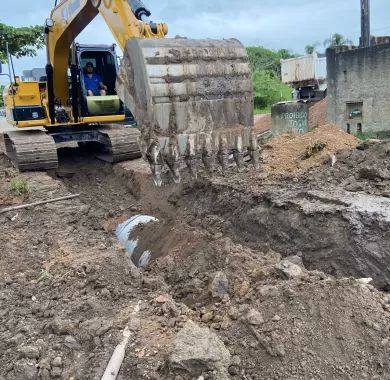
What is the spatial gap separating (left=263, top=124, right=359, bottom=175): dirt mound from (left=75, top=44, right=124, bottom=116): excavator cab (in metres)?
3.10

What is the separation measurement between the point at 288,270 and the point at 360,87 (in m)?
12.6

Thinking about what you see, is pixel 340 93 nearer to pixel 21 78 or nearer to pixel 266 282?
pixel 21 78

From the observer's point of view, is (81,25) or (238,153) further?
(81,25)

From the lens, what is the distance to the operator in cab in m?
9.62

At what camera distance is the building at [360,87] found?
14688 mm

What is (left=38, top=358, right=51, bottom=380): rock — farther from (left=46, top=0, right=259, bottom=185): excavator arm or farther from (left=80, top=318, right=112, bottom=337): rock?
(left=46, top=0, right=259, bottom=185): excavator arm

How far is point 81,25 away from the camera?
802cm

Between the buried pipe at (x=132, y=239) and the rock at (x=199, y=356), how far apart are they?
2320mm

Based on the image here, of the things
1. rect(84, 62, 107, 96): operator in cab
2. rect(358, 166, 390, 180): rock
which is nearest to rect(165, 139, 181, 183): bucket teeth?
rect(358, 166, 390, 180): rock

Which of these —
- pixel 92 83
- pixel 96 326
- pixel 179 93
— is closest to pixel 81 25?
pixel 92 83

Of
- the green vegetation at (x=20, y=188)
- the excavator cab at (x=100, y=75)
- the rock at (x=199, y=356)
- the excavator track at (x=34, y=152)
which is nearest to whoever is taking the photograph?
the rock at (x=199, y=356)

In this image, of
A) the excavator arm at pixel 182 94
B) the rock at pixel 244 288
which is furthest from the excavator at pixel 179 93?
the rock at pixel 244 288

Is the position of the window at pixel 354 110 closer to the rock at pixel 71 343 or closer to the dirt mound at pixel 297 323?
the dirt mound at pixel 297 323

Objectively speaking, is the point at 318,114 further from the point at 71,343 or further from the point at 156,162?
the point at 71,343
